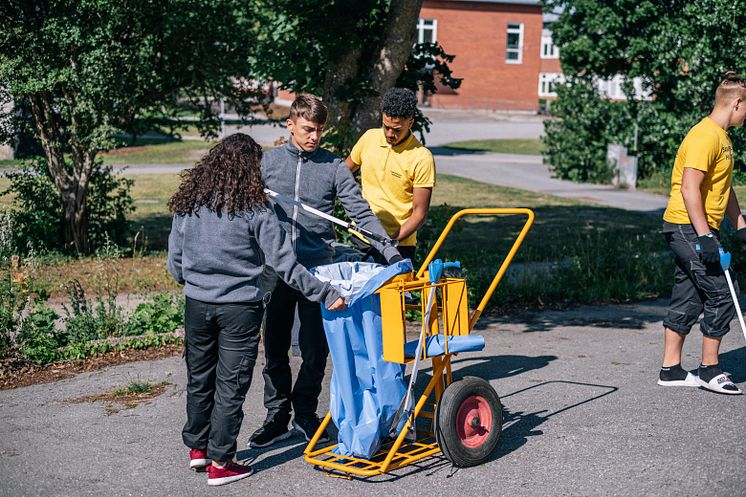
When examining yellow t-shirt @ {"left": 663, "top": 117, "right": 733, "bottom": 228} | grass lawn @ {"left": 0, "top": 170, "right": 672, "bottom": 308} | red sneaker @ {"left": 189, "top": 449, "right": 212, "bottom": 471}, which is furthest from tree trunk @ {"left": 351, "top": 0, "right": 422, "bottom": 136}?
red sneaker @ {"left": 189, "top": 449, "right": 212, "bottom": 471}

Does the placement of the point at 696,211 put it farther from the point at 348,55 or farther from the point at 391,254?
the point at 348,55

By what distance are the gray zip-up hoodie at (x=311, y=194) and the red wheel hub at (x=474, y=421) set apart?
96 cm

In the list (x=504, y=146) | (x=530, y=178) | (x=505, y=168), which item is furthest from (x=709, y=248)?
(x=504, y=146)

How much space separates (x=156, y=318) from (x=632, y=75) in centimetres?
1596

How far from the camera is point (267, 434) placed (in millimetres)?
5840

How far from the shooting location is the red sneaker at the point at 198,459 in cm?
534

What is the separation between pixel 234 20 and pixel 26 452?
7669 millimetres

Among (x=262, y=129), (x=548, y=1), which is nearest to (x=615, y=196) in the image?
(x=548, y=1)

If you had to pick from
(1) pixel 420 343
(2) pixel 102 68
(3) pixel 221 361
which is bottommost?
(3) pixel 221 361

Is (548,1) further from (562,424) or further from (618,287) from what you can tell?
(562,424)

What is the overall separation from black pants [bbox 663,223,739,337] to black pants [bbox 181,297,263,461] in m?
3.14

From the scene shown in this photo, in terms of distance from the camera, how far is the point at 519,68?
5981 centimetres

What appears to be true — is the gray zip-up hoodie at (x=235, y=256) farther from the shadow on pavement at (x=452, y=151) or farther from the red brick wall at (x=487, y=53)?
the red brick wall at (x=487, y=53)

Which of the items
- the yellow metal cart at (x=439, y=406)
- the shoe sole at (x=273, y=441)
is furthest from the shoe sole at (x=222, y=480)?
the shoe sole at (x=273, y=441)
